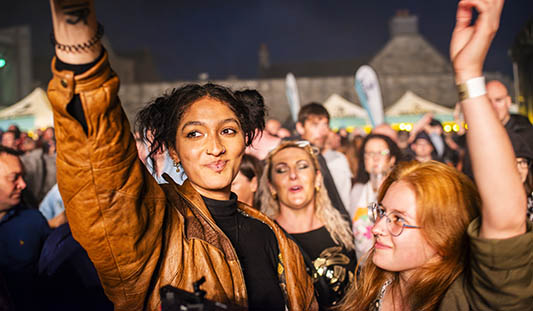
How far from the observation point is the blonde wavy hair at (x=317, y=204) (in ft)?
12.1

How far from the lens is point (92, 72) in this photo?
1.18 meters

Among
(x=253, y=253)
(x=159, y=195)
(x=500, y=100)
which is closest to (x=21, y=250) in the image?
(x=253, y=253)

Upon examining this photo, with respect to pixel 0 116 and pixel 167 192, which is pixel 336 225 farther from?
pixel 0 116

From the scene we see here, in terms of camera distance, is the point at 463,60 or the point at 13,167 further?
the point at 13,167

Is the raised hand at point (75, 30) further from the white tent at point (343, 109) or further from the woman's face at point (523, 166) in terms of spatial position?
the white tent at point (343, 109)

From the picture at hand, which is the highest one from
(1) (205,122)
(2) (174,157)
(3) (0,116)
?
(3) (0,116)

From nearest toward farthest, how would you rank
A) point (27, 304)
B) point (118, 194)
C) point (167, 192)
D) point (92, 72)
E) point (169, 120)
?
1. point (92, 72)
2. point (118, 194)
3. point (167, 192)
4. point (169, 120)
5. point (27, 304)

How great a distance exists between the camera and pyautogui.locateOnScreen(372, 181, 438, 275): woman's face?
5.87 feet

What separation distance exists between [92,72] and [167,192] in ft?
2.39

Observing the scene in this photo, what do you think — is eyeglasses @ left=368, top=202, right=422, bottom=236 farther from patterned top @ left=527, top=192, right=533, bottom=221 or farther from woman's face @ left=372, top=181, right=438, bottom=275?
patterned top @ left=527, top=192, right=533, bottom=221

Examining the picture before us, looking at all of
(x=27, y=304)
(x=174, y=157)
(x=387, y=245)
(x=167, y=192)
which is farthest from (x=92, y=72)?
(x=27, y=304)

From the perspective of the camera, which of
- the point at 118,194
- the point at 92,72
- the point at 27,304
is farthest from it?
the point at 27,304

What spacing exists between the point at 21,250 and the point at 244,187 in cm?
182

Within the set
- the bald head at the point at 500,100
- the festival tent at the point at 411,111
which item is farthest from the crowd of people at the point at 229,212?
the festival tent at the point at 411,111
